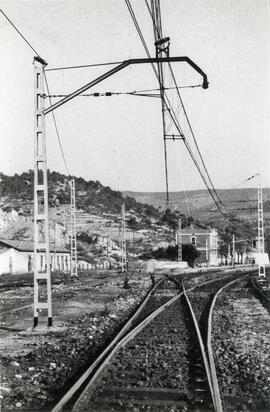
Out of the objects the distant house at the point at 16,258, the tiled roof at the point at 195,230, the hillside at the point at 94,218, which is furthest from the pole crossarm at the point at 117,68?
the tiled roof at the point at 195,230

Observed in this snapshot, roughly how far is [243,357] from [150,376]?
2508mm

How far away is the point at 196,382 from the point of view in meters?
7.81

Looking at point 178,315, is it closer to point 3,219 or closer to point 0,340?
point 0,340

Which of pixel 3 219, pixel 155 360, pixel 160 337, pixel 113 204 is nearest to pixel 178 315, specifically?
pixel 160 337

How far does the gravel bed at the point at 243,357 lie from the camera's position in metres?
7.18

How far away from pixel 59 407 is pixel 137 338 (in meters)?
5.84

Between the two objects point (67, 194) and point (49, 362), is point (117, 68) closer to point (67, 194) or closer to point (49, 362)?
point (49, 362)

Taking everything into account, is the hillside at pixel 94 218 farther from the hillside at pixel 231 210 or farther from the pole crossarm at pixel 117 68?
the pole crossarm at pixel 117 68

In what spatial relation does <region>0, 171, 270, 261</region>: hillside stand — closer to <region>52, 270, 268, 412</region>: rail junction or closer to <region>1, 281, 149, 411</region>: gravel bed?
<region>1, 281, 149, 411</region>: gravel bed

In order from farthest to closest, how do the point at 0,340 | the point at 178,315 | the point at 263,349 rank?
1. the point at 178,315
2. the point at 0,340
3. the point at 263,349

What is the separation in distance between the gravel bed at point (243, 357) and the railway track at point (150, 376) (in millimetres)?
230

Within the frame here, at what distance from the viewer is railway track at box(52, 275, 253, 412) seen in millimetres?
6703

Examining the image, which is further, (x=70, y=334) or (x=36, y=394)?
(x=70, y=334)

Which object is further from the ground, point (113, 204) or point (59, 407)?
point (113, 204)
